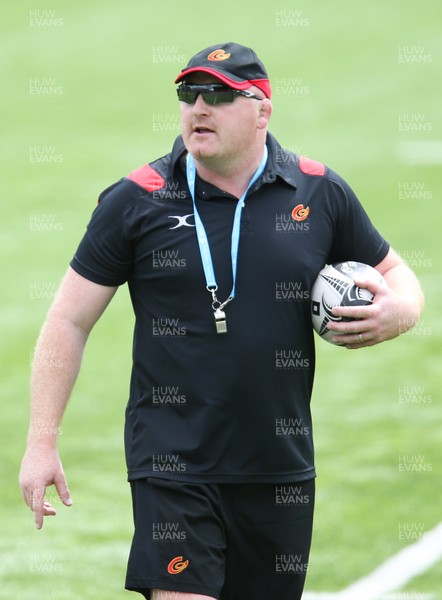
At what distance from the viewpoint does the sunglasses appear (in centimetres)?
588

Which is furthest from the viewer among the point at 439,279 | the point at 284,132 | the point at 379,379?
the point at 284,132

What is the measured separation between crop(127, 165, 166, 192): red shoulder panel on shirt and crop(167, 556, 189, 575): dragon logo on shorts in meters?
1.52

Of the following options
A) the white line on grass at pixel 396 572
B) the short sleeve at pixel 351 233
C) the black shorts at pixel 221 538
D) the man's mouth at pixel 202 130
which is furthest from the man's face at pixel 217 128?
the white line on grass at pixel 396 572

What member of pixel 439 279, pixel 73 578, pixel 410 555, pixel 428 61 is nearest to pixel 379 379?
pixel 439 279

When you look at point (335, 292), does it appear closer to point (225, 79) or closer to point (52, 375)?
point (225, 79)

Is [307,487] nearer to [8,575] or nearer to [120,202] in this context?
[120,202]

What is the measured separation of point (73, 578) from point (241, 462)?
120 inches

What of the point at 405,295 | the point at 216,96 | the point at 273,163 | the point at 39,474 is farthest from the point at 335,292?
the point at 39,474

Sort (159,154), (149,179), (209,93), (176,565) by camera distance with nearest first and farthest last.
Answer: (176,565) < (209,93) < (149,179) < (159,154)

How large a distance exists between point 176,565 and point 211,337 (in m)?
0.93

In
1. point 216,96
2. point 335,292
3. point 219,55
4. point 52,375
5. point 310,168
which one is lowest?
point 52,375

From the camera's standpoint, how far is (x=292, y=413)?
6.03 m

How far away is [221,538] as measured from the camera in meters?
5.95

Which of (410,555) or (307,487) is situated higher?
(307,487)
